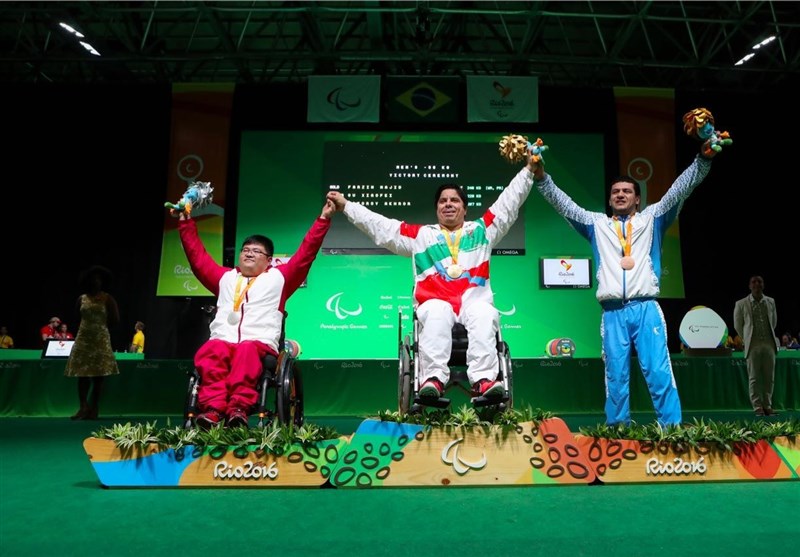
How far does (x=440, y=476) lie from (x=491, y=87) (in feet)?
22.3

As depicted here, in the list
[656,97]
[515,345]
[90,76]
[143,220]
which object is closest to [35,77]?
[90,76]

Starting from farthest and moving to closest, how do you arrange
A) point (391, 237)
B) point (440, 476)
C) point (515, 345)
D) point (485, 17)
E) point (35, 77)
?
point (35, 77), point (485, 17), point (515, 345), point (391, 237), point (440, 476)

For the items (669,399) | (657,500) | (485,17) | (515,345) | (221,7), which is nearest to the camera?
(657,500)

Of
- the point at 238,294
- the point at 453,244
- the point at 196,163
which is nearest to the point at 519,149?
the point at 453,244

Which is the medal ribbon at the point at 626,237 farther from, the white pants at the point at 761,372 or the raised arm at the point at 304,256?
the white pants at the point at 761,372

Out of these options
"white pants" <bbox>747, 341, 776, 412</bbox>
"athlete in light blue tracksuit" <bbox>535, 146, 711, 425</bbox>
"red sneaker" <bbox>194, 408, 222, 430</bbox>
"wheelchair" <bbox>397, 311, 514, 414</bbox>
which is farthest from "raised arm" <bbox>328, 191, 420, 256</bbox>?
"white pants" <bbox>747, 341, 776, 412</bbox>

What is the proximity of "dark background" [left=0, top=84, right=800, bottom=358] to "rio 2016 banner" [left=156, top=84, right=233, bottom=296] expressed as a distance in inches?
12.7

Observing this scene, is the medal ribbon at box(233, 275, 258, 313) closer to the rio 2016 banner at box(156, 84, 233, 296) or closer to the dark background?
the rio 2016 banner at box(156, 84, 233, 296)

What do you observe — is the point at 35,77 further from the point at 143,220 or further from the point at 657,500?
the point at 657,500

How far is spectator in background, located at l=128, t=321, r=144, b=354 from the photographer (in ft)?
29.9

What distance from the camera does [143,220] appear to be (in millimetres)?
9820

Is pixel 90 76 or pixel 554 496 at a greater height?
pixel 90 76

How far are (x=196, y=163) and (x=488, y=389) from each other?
7.09 meters

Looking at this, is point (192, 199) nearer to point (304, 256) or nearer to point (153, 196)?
point (304, 256)
